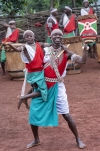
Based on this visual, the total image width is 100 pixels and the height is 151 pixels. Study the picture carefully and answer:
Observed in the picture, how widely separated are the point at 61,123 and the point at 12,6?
7225 mm

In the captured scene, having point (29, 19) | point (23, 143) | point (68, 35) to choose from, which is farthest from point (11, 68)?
point (23, 143)

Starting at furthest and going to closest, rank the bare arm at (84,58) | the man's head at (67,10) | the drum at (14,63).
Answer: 1. the man's head at (67,10)
2. the drum at (14,63)
3. the bare arm at (84,58)

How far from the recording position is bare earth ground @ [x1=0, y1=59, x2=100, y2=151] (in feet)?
16.1

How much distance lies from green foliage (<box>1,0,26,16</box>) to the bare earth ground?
3673 mm

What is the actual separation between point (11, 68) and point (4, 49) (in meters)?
0.57

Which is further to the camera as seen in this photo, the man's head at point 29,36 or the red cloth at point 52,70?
the man's head at point 29,36

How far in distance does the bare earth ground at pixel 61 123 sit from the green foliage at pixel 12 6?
3673 millimetres

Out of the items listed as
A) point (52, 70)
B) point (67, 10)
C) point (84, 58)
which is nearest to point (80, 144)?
point (52, 70)

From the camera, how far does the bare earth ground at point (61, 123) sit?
16.1ft

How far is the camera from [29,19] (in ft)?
43.3

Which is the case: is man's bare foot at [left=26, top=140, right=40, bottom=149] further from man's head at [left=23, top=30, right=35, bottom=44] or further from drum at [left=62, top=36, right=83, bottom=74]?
drum at [left=62, top=36, right=83, bottom=74]

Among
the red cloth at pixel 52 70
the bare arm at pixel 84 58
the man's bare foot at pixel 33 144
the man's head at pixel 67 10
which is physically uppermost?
the man's head at pixel 67 10

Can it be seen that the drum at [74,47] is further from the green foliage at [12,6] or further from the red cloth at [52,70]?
the red cloth at [52,70]

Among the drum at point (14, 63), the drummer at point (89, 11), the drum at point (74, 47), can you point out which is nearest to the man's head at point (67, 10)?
the drummer at point (89, 11)
